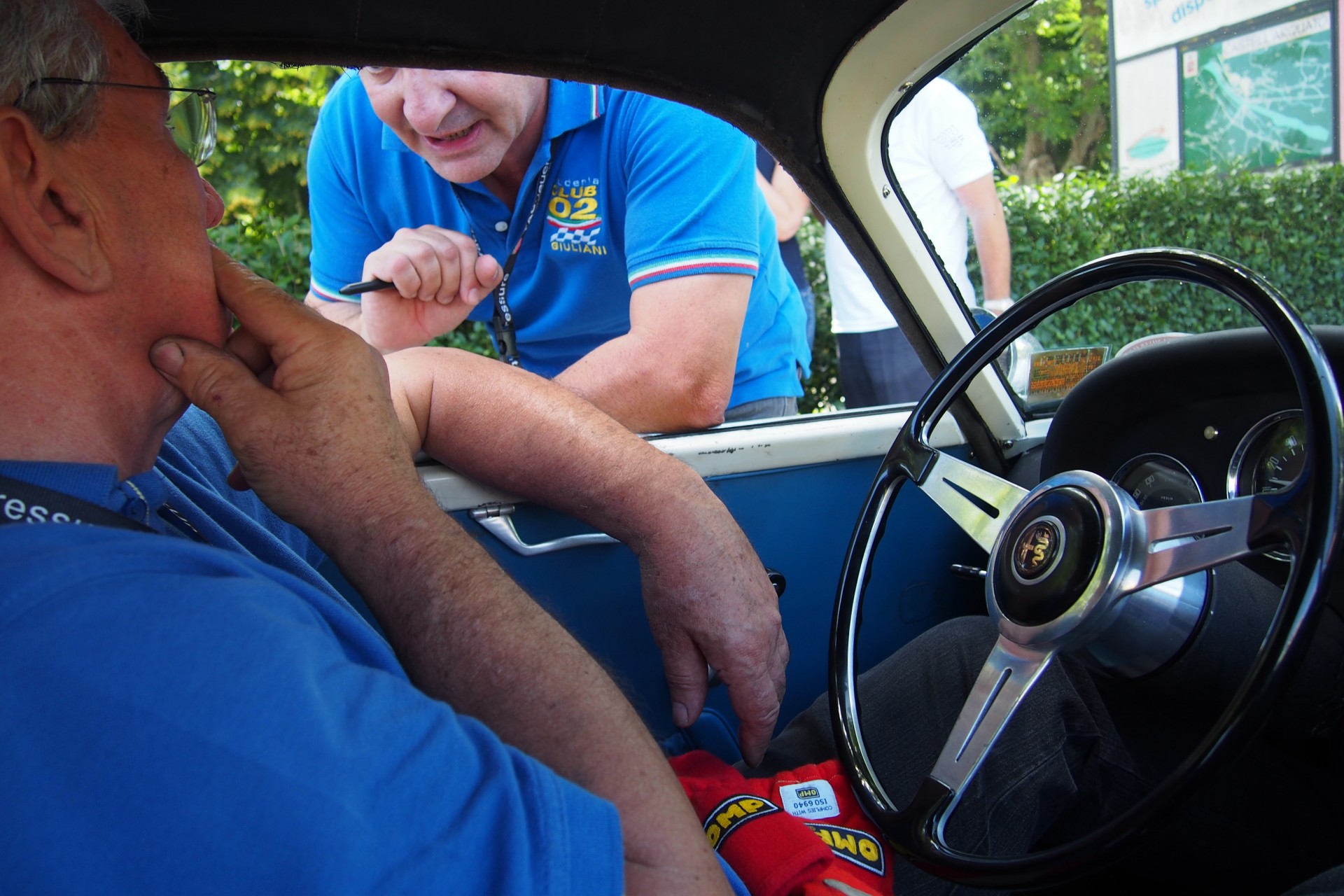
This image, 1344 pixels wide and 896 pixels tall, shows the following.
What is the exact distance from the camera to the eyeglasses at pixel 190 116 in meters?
1.10

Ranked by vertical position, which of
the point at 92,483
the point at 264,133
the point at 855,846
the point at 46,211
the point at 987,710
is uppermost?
the point at 264,133

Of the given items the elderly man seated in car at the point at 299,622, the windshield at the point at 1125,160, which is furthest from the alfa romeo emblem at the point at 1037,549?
the windshield at the point at 1125,160

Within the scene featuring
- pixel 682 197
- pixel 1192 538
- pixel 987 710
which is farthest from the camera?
pixel 682 197

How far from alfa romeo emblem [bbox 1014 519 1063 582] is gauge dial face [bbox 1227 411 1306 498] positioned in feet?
1.16

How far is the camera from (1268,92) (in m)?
2.51

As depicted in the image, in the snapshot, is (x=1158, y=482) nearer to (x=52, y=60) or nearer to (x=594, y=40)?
(x=594, y=40)


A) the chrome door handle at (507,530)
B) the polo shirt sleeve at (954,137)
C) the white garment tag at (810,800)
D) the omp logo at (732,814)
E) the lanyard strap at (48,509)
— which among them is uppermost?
the polo shirt sleeve at (954,137)

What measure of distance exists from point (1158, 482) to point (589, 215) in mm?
1220

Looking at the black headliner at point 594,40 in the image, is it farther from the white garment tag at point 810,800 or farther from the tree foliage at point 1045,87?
the white garment tag at point 810,800

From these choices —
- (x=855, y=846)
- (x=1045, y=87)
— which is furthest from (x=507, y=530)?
(x=1045, y=87)

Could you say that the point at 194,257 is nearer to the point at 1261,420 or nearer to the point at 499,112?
the point at 499,112

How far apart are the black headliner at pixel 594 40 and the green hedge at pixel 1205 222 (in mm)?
637

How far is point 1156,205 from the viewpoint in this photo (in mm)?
3318

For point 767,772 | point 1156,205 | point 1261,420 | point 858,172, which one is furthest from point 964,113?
point 1156,205
